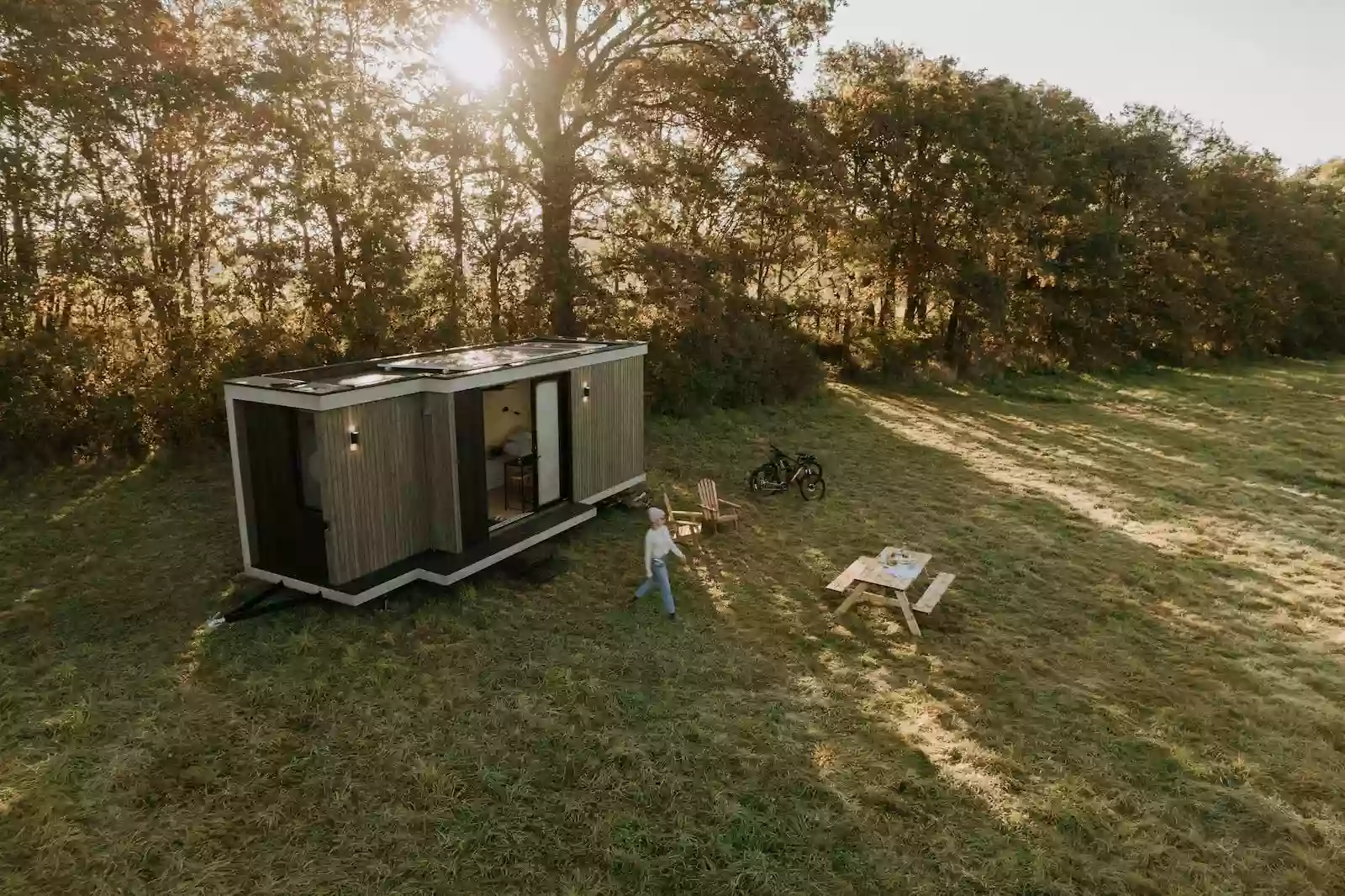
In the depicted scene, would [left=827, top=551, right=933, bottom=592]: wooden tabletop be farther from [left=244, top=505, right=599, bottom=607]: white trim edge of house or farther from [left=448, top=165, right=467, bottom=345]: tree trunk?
[left=448, top=165, right=467, bottom=345]: tree trunk

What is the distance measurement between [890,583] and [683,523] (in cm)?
380

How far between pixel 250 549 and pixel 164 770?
333 centimetres

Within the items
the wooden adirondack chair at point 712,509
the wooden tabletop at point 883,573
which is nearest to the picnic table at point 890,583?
the wooden tabletop at point 883,573

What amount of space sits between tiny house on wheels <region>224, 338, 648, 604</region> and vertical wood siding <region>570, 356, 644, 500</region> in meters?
0.33

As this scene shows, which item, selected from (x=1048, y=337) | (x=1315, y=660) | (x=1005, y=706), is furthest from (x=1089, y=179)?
(x=1005, y=706)

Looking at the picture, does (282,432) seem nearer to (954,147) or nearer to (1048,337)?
(954,147)

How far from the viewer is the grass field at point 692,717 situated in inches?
202

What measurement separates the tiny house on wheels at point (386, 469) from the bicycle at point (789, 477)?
4144 mm

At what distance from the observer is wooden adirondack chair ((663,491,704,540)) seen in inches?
444

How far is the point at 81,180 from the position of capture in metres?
12.4

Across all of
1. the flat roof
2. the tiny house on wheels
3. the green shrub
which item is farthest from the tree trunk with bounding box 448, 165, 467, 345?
the tiny house on wheels

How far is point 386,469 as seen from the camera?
8.42 meters

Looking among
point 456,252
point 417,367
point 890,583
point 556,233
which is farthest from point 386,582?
point 556,233

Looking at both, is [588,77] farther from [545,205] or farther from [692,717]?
[692,717]
